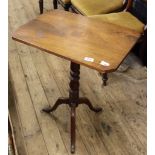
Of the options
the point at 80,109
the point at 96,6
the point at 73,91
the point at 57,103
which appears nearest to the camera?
the point at 73,91

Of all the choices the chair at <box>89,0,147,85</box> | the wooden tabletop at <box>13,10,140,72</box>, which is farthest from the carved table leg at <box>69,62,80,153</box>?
the chair at <box>89,0,147,85</box>

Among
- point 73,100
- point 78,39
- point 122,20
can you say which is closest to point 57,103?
point 73,100

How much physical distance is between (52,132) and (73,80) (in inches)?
16.9

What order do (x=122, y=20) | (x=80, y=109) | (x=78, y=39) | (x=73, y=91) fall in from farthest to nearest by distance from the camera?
1. (x=122, y=20)
2. (x=80, y=109)
3. (x=73, y=91)
4. (x=78, y=39)

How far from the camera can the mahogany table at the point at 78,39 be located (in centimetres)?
154

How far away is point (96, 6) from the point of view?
265cm

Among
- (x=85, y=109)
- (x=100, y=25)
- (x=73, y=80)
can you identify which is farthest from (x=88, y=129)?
(x=100, y=25)

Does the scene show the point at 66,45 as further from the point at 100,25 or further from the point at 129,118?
the point at 129,118

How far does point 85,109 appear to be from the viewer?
2.35m

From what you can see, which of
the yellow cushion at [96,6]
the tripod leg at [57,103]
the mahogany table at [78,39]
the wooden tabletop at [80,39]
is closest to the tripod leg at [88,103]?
the tripod leg at [57,103]

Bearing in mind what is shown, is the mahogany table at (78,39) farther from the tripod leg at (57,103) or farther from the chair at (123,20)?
the chair at (123,20)

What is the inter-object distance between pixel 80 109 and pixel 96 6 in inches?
38.1

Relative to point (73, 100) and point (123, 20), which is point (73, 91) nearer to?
point (73, 100)

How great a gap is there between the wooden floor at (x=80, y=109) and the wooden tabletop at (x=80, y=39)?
30 cm
